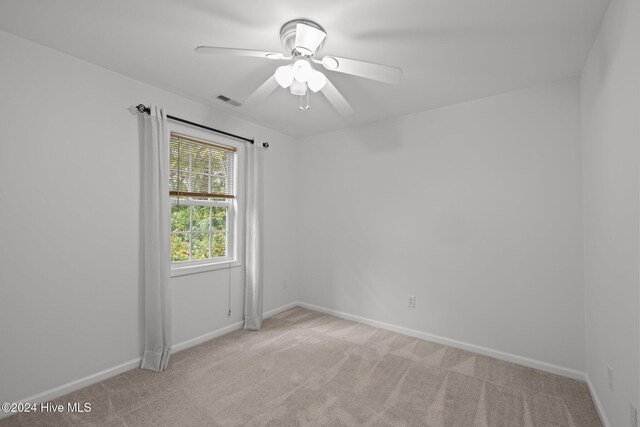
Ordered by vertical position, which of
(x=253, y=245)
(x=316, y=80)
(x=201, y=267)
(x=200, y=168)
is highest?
(x=316, y=80)

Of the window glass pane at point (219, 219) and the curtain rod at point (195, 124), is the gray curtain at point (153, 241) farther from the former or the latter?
the window glass pane at point (219, 219)

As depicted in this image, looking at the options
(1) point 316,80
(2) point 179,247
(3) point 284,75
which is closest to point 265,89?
(3) point 284,75

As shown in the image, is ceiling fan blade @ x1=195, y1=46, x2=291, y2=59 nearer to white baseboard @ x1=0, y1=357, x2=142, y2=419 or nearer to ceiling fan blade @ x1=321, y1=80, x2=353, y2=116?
ceiling fan blade @ x1=321, y1=80, x2=353, y2=116

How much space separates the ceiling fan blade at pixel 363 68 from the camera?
5.48ft

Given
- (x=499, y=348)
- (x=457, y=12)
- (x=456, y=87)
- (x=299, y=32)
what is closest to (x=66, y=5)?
(x=299, y=32)

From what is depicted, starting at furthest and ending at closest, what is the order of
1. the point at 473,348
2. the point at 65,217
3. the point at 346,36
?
the point at 473,348 → the point at 65,217 → the point at 346,36

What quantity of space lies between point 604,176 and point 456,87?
134 cm

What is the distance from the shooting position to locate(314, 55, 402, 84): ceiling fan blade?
5.48 feet

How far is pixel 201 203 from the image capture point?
3184 millimetres

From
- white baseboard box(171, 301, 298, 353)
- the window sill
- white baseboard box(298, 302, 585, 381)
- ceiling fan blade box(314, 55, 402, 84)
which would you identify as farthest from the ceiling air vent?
white baseboard box(298, 302, 585, 381)

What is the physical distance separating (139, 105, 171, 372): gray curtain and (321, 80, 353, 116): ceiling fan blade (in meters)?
1.56

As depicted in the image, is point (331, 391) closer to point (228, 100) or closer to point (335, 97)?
point (335, 97)

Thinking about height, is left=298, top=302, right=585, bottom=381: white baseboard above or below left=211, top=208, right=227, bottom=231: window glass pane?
below

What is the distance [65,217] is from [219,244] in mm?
1449
